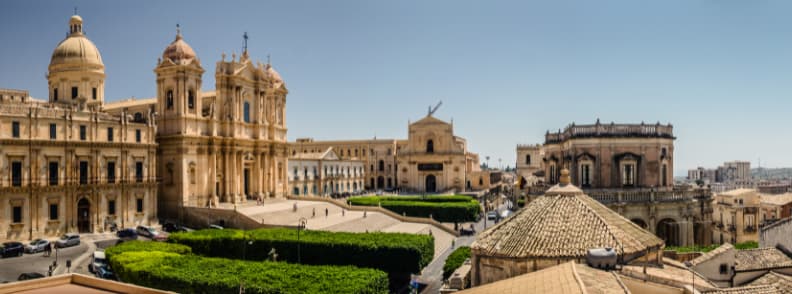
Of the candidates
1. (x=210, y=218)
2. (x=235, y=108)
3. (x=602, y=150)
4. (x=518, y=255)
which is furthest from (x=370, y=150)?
(x=518, y=255)

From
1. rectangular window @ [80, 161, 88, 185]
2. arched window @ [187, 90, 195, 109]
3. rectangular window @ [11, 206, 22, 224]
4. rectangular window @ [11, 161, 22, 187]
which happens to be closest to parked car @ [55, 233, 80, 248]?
→ rectangular window @ [11, 206, 22, 224]

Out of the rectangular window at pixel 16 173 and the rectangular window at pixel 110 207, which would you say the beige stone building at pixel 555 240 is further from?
the rectangular window at pixel 110 207

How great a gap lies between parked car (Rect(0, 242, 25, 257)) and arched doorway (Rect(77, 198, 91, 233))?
5732 millimetres

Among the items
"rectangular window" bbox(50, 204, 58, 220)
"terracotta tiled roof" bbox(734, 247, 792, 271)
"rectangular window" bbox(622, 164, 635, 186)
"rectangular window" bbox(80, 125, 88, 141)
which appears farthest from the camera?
"rectangular window" bbox(80, 125, 88, 141)

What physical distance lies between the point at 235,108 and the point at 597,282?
1860 inches

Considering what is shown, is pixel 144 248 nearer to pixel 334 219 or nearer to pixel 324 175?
pixel 334 219

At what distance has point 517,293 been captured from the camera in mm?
11750

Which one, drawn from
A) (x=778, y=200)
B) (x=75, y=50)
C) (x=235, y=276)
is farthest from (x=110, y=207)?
(x=778, y=200)

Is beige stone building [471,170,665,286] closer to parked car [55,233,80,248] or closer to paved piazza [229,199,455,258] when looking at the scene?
paved piazza [229,199,455,258]

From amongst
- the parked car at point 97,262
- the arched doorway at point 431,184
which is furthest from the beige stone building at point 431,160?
the parked car at point 97,262

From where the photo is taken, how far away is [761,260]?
2283 centimetres

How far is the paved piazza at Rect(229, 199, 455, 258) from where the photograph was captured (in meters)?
43.8

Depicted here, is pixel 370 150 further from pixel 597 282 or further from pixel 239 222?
pixel 597 282

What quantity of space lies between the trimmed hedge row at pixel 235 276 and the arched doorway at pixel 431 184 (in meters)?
70.1
